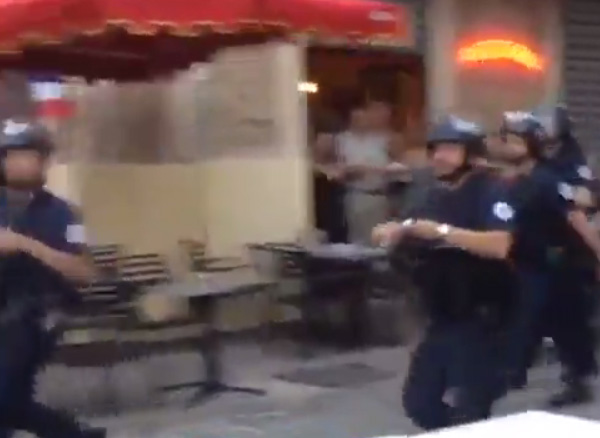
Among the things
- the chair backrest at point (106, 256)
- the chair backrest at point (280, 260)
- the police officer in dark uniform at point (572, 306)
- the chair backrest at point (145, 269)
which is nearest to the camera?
the police officer in dark uniform at point (572, 306)

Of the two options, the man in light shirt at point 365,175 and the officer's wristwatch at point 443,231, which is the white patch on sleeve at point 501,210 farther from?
the man in light shirt at point 365,175

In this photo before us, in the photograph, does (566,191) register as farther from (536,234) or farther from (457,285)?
(457,285)

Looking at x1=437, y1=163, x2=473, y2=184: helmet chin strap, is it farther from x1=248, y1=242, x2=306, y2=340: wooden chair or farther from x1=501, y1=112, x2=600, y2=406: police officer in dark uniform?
x1=248, y1=242, x2=306, y2=340: wooden chair

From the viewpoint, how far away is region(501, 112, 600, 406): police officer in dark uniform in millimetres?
7934

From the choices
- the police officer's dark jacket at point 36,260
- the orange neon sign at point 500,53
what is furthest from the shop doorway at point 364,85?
the police officer's dark jacket at point 36,260

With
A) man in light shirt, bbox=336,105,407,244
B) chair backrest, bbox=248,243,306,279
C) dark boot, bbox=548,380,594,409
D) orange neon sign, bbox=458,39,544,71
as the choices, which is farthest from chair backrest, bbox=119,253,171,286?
orange neon sign, bbox=458,39,544,71

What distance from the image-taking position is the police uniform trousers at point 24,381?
621 cm

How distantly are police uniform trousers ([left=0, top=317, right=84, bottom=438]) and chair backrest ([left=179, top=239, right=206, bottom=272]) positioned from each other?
371cm

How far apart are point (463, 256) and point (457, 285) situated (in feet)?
0.44

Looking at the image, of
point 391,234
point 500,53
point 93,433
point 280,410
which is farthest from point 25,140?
point 500,53

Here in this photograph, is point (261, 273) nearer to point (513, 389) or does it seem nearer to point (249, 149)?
point (249, 149)

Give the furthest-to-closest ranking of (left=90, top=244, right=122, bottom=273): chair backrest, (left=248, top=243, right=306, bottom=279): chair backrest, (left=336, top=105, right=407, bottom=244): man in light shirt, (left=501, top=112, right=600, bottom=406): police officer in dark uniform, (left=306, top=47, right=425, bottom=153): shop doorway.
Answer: (left=306, top=47, right=425, bottom=153): shop doorway < (left=336, top=105, right=407, bottom=244): man in light shirt < (left=248, top=243, right=306, bottom=279): chair backrest < (left=90, top=244, right=122, bottom=273): chair backrest < (left=501, top=112, right=600, bottom=406): police officer in dark uniform

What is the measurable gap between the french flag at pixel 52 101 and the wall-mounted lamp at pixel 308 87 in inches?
80.2

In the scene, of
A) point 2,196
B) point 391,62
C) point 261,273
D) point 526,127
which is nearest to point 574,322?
point 526,127
